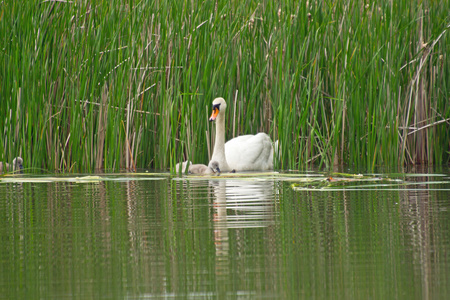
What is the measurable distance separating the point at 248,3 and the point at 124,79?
1.81 meters

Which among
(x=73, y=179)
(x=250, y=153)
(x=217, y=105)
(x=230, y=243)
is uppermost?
(x=217, y=105)

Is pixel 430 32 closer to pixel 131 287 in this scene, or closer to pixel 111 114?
pixel 111 114

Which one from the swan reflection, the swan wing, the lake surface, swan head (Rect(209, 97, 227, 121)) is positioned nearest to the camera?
the lake surface

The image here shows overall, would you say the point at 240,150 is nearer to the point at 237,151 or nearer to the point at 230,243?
the point at 237,151

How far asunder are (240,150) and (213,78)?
2.89 feet

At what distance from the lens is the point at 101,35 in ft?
28.5

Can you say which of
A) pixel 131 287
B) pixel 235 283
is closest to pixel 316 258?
pixel 235 283

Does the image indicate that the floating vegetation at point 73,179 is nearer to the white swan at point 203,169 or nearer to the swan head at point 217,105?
the white swan at point 203,169

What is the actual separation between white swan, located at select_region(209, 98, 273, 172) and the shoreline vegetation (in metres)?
0.26

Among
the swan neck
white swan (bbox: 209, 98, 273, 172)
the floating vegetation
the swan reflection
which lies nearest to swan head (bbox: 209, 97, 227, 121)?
white swan (bbox: 209, 98, 273, 172)

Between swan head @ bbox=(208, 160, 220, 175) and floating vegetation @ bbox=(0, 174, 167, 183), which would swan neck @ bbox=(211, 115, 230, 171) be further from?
floating vegetation @ bbox=(0, 174, 167, 183)

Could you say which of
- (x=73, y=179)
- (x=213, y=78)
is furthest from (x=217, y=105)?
(x=73, y=179)

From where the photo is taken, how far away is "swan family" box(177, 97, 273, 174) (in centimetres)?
841

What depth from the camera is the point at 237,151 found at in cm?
884
